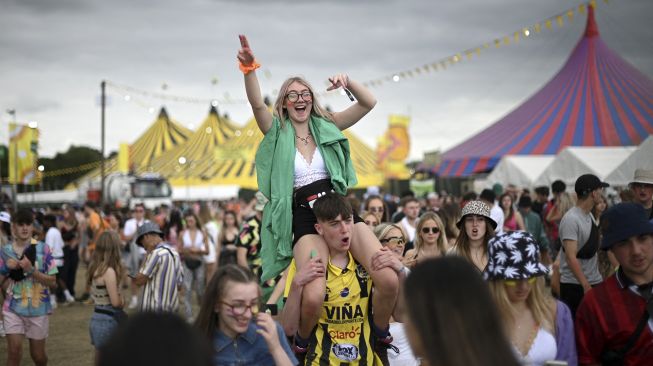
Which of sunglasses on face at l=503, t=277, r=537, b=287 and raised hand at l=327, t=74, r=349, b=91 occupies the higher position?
raised hand at l=327, t=74, r=349, b=91

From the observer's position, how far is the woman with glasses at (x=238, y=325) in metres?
3.37

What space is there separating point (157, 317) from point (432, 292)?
0.71 meters

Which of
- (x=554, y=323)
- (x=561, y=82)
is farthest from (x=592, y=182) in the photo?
(x=561, y=82)

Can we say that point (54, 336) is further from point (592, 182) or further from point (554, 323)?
A: point (554, 323)

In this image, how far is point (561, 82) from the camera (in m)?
26.0

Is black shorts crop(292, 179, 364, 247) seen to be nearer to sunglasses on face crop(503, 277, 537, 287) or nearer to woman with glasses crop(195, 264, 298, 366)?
woman with glasses crop(195, 264, 298, 366)

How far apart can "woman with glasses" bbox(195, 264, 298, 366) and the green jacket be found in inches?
46.8

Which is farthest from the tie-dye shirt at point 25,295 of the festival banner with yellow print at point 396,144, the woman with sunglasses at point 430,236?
the festival banner with yellow print at point 396,144

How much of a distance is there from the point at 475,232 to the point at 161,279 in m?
3.12

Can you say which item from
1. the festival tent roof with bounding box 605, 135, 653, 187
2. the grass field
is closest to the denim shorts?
the grass field

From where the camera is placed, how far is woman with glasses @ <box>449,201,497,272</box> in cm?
576

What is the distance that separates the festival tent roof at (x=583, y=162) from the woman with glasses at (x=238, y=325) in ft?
49.2

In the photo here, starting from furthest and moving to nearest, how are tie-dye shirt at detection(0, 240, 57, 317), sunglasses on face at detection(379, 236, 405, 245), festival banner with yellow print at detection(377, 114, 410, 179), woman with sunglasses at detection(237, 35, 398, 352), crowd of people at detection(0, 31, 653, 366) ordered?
1. festival banner with yellow print at detection(377, 114, 410, 179)
2. tie-dye shirt at detection(0, 240, 57, 317)
3. sunglasses on face at detection(379, 236, 405, 245)
4. woman with sunglasses at detection(237, 35, 398, 352)
5. crowd of people at detection(0, 31, 653, 366)

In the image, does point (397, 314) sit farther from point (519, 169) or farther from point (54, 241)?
point (519, 169)
